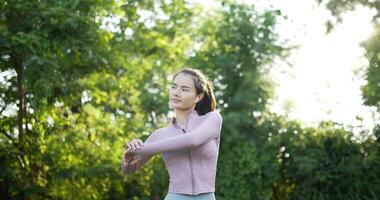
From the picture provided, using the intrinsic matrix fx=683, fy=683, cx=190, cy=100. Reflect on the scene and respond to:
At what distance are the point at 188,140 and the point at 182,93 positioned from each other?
0.29 metres

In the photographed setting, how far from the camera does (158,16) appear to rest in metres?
10.2

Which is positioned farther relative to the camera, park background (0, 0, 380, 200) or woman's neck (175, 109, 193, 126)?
park background (0, 0, 380, 200)

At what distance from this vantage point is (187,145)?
108 inches

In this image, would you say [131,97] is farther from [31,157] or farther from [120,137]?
[31,157]

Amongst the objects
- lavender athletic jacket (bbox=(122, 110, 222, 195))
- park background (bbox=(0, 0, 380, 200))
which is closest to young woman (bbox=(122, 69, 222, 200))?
lavender athletic jacket (bbox=(122, 110, 222, 195))

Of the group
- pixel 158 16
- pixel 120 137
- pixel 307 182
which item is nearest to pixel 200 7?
pixel 158 16

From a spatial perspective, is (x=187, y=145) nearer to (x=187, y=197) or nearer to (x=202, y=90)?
(x=187, y=197)

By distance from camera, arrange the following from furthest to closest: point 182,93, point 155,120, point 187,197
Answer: point 155,120 → point 182,93 → point 187,197

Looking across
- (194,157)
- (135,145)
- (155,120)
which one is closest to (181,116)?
(194,157)

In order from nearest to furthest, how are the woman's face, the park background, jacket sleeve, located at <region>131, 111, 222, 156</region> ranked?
jacket sleeve, located at <region>131, 111, 222, 156</region> → the woman's face → the park background

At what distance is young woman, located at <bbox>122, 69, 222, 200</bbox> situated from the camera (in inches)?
108

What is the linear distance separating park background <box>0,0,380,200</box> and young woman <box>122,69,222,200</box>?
5388 mm

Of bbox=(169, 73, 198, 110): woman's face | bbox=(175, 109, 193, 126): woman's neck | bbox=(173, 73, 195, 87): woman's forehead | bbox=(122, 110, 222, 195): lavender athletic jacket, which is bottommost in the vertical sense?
bbox=(122, 110, 222, 195): lavender athletic jacket

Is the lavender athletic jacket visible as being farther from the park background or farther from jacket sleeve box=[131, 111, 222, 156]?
the park background
